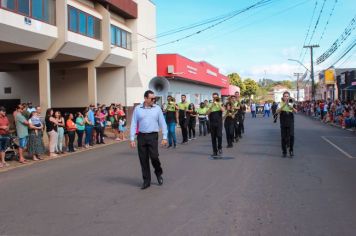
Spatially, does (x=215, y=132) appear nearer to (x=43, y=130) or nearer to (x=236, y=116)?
(x=236, y=116)

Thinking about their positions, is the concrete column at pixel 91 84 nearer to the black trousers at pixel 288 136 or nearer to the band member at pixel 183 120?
the band member at pixel 183 120

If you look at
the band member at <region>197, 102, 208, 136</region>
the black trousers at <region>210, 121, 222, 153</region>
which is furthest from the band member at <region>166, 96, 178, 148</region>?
the band member at <region>197, 102, 208, 136</region>

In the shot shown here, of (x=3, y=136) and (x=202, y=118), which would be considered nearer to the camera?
(x=3, y=136)

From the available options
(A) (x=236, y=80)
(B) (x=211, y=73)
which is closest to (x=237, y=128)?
(B) (x=211, y=73)

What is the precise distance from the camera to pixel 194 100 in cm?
5091

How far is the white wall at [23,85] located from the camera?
3172cm

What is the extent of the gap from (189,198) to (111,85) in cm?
2642

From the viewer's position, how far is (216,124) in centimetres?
1341

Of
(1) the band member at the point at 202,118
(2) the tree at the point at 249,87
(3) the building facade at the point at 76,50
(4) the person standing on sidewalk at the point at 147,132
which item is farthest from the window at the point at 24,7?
(2) the tree at the point at 249,87

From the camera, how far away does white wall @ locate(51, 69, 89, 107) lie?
105 ft

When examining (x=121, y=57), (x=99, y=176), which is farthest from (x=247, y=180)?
(x=121, y=57)

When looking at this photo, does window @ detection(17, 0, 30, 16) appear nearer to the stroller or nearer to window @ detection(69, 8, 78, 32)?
window @ detection(69, 8, 78, 32)

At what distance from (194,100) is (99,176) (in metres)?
40.8

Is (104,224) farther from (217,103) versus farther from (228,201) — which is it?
(217,103)
